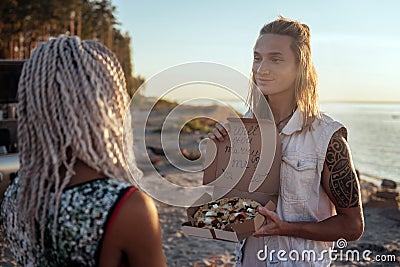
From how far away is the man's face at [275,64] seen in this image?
251 centimetres

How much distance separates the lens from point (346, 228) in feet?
7.65

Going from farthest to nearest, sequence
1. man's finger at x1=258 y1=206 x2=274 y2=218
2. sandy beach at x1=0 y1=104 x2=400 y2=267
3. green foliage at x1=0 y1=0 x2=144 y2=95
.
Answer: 1. green foliage at x1=0 y1=0 x2=144 y2=95
2. sandy beach at x1=0 y1=104 x2=400 y2=267
3. man's finger at x1=258 y1=206 x2=274 y2=218

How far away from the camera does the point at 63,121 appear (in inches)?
61.7

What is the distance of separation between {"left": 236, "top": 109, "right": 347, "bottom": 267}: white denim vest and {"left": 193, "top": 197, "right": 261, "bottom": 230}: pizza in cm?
17

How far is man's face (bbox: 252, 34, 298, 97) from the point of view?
251 centimetres

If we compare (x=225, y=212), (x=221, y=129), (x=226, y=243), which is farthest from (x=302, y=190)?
(x=226, y=243)

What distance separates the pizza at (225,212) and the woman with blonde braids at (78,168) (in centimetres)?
86

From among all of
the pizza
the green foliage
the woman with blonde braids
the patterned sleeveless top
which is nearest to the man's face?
the pizza

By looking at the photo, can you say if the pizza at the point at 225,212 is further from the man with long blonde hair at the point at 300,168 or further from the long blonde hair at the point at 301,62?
the long blonde hair at the point at 301,62

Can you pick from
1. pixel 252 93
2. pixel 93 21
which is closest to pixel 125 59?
pixel 93 21

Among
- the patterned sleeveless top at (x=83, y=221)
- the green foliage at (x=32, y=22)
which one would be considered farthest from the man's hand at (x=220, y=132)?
the green foliage at (x=32, y=22)

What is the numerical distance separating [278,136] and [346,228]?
0.53 m

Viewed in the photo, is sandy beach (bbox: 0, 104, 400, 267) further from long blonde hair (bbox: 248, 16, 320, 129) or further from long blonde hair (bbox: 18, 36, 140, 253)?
long blonde hair (bbox: 18, 36, 140, 253)

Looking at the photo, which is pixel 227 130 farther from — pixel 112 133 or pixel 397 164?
pixel 397 164
